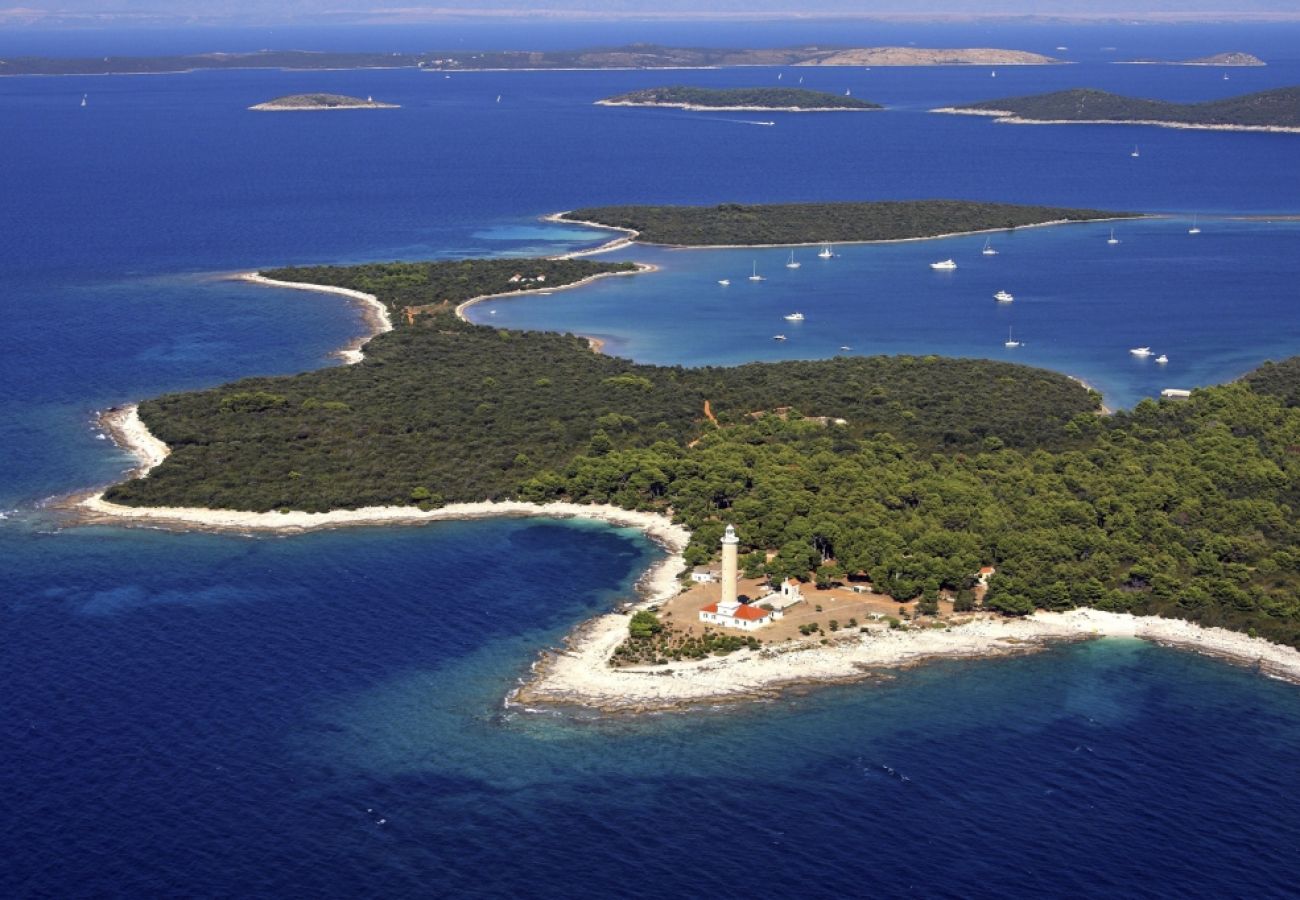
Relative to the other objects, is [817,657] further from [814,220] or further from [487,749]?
[814,220]

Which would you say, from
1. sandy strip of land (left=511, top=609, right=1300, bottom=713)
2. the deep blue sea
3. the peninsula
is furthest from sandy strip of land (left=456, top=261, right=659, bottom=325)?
sandy strip of land (left=511, top=609, right=1300, bottom=713)

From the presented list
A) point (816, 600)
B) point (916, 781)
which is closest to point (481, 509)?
point (816, 600)

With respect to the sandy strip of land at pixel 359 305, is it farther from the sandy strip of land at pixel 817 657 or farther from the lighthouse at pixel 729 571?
the sandy strip of land at pixel 817 657

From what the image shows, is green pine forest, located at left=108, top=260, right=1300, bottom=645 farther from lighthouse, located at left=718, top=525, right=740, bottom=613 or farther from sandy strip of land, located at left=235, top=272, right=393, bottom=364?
lighthouse, located at left=718, top=525, right=740, bottom=613

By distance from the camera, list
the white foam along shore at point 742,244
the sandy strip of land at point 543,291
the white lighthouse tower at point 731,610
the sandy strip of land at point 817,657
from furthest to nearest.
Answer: the white foam along shore at point 742,244 < the sandy strip of land at point 543,291 < the white lighthouse tower at point 731,610 < the sandy strip of land at point 817,657

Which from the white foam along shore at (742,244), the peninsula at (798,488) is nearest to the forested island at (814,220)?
the white foam along shore at (742,244)

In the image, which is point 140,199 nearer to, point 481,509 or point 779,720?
point 481,509

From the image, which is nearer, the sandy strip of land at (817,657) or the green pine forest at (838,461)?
the sandy strip of land at (817,657)
